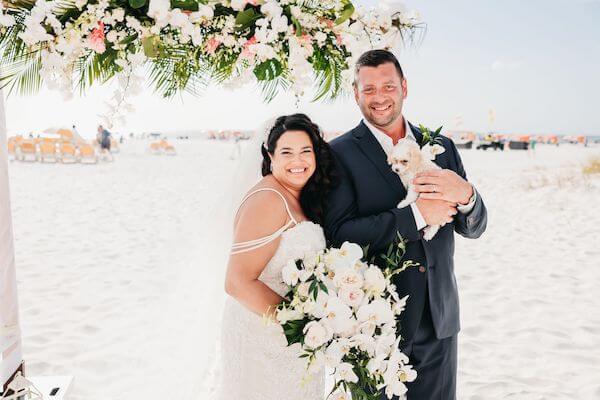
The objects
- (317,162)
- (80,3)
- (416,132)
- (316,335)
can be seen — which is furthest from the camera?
(416,132)

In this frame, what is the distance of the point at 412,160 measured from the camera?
2467mm

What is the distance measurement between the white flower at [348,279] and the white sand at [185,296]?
123 cm

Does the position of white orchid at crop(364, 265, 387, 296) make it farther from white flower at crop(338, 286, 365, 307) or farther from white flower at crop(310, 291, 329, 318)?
white flower at crop(310, 291, 329, 318)

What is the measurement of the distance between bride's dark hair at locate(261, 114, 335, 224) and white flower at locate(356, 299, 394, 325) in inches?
26.2

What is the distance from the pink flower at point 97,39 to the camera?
233 centimetres

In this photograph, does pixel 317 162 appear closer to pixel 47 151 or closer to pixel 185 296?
pixel 185 296

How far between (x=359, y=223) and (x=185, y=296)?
Answer: 1.55m

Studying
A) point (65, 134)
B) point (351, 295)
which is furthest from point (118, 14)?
point (65, 134)

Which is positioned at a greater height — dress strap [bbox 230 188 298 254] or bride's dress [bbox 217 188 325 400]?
dress strap [bbox 230 188 298 254]

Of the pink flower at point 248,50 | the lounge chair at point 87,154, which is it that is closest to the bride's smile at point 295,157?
the pink flower at point 248,50

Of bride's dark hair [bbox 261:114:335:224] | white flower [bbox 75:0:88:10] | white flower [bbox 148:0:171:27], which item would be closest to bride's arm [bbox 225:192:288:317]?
bride's dark hair [bbox 261:114:335:224]

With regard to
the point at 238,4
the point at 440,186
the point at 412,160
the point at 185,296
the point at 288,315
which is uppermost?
the point at 238,4

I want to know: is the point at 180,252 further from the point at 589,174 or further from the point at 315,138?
the point at 589,174

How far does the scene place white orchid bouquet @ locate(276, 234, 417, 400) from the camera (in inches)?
82.4
